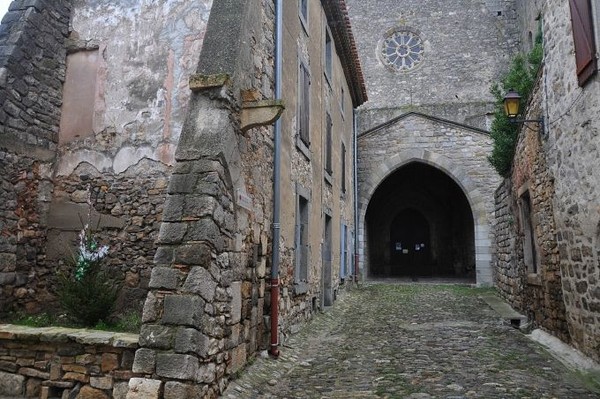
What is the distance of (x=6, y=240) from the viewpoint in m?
5.20

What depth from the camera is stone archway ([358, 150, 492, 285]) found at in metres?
14.4

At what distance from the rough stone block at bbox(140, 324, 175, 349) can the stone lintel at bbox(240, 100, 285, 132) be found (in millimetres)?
1946

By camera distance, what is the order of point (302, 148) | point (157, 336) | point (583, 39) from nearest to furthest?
point (157, 336) < point (583, 39) < point (302, 148)

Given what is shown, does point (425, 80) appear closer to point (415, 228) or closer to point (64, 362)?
point (415, 228)

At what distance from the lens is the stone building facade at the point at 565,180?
Result: 15.5 feet

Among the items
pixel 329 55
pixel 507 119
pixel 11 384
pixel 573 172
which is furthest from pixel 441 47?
pixel 11 384

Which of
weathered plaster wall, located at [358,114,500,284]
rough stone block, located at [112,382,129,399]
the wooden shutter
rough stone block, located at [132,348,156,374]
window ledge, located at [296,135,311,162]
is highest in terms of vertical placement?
weathered plaster wall, located at [358,114,500,284]

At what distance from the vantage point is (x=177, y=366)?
3520 millimetres

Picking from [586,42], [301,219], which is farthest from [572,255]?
[301,219]

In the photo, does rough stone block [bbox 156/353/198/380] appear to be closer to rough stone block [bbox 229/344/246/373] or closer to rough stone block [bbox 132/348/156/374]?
rough stone block [bbox 132/348/156/374]

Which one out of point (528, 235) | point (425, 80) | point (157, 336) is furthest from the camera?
point (425, 80)

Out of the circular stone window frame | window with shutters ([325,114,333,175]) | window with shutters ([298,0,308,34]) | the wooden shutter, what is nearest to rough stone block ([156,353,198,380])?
the wooden shutter

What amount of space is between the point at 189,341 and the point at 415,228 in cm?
1946

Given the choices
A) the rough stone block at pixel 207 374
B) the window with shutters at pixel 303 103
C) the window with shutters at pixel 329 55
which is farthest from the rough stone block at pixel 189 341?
the window with shutters at pixel 329 55
